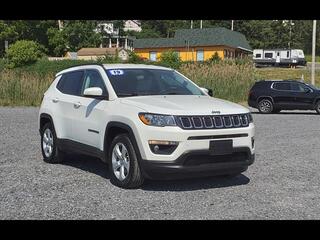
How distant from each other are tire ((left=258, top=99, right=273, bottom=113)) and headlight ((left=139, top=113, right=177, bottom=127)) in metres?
17.2

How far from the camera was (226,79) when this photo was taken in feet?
90.3

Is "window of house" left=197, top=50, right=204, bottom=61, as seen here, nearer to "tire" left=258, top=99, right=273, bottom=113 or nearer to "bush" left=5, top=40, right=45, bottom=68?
"bush" left=5, top=40, right=45, bottom=68

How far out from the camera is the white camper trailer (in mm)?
67188

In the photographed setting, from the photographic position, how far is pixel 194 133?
20.3 feet

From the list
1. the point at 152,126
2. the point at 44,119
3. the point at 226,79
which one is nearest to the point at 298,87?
the point at 226,79

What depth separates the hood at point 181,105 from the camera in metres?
6.29

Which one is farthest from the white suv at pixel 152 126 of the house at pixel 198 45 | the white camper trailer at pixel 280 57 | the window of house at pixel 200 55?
the window of house at pixel 200 55

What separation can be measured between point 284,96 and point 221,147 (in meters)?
17.0

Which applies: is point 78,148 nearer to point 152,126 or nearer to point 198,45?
point 152,126

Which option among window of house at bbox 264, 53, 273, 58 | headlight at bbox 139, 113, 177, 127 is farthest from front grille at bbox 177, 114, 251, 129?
window of house at bbox 264, 53, 273, 58

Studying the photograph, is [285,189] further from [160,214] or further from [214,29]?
[214,29]

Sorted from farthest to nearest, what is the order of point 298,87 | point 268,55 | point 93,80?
1. point 268,55
2. point 298,87
3. point 93,80
